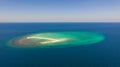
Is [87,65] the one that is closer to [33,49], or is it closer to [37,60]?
[37,60]

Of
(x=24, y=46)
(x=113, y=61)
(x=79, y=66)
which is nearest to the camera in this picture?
(x=79, y=66)

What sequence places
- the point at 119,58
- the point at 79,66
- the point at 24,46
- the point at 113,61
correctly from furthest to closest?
the point at 24,46 → the point at 119,58 → the point at 113,61 → the point at 79,66

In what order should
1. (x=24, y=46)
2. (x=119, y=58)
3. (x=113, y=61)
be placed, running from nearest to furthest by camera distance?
(x=113, y=61)
(x=119, y=58)
(x=24, y=46)

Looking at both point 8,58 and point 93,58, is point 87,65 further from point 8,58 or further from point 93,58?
point 8,58

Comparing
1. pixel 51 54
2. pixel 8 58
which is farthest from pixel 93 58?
pixel 8 58

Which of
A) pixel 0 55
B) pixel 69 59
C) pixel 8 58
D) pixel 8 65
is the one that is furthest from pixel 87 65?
pixel 0 55

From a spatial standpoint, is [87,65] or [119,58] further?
[119,58]

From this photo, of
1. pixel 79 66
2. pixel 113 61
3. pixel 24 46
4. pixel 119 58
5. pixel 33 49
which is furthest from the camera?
pixel 24 46

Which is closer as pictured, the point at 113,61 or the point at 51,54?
the point at 113,61

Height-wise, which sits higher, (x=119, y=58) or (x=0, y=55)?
(x=0, y=55)
